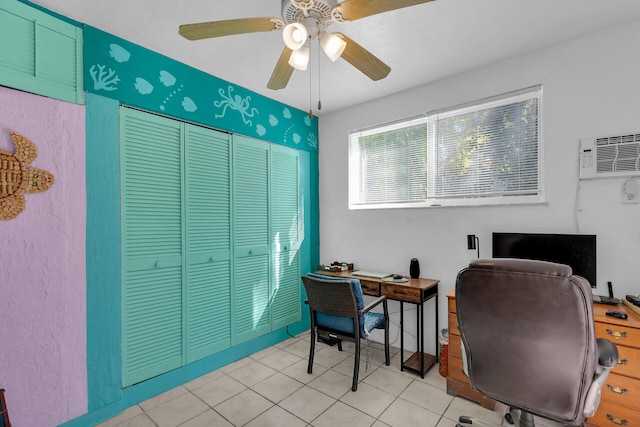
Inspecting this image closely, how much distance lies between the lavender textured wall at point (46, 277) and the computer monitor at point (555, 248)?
3.27 meters

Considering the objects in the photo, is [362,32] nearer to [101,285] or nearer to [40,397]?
[101,285]

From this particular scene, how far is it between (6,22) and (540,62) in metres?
3.84

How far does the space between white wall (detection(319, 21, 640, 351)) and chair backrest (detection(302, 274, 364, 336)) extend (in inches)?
39.5

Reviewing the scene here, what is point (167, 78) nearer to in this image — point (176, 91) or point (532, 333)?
point (176, 91)

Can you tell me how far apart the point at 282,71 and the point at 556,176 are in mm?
2316

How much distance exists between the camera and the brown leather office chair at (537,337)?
133 centimetres

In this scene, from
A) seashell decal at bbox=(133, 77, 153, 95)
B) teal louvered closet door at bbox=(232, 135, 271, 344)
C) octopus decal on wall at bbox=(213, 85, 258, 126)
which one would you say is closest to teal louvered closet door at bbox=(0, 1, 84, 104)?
seashell decal at bbox=(133, 77, 153, 95)

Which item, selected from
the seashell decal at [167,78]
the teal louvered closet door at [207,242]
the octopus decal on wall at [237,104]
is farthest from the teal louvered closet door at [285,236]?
the seashell decal at [167,78]

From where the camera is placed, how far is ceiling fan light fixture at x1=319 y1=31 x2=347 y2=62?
1603mm

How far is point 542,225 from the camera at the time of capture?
8.06 feet

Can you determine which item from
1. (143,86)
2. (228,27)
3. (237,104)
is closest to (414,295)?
(228,27)

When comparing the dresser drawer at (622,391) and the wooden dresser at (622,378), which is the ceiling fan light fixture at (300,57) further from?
the dresser drawer at (622,391)

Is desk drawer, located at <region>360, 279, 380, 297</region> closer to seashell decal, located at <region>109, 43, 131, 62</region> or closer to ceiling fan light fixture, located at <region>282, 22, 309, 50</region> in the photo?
ceiling fan light fixture, located at <region>282, 22, 309, 50</region>

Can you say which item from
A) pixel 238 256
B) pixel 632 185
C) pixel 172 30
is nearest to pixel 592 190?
pixel 632 185
